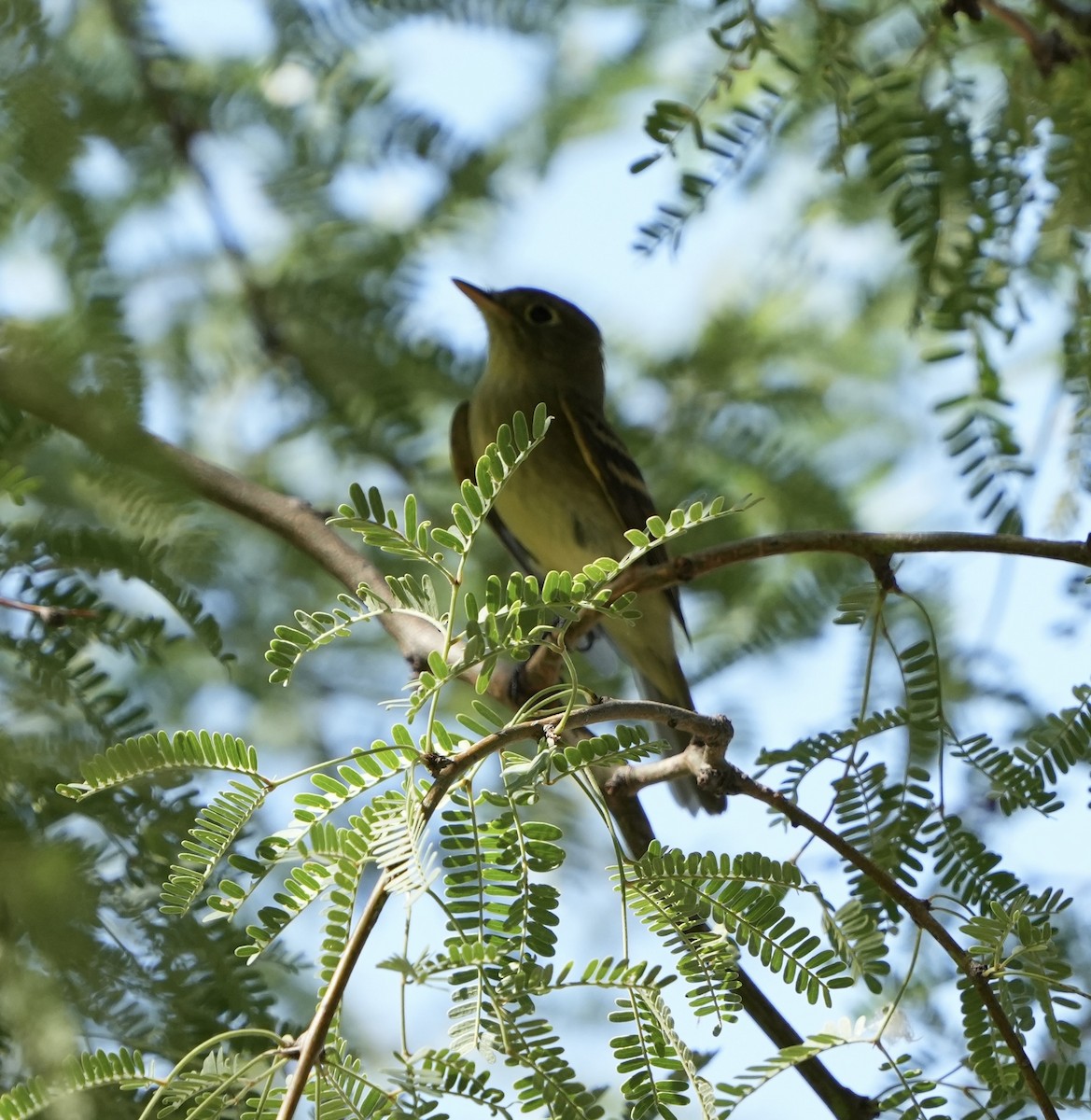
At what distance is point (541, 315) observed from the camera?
5363 mm

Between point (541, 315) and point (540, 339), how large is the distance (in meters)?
0.14

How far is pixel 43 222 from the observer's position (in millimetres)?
3174

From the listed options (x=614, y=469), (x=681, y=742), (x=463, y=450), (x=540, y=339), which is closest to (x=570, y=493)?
(x=614, y=469)

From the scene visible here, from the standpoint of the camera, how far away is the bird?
4.55m

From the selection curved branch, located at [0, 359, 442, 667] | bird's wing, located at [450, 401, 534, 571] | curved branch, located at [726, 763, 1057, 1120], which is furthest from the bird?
curved branch, located at [726, 763, 1057, 1120]

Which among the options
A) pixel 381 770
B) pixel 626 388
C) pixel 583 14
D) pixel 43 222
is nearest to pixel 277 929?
pixel 381 770

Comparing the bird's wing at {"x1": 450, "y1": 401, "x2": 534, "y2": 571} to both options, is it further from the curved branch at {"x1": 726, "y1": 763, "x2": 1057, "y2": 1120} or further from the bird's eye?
the curved branch at {"x1": 726, "y1": 763, "x2": 1057, "y2": 1120}

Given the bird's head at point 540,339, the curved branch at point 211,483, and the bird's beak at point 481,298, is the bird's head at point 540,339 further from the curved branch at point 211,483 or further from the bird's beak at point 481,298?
the curved branch at point 211,483

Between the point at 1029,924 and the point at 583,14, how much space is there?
402cm

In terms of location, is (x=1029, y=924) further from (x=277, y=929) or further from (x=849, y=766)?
(x=277, y=929)

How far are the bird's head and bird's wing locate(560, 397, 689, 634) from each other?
1.57 ft

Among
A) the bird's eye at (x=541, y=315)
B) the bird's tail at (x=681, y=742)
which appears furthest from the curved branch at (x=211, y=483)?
the bird's eye at (x=541, y=315)

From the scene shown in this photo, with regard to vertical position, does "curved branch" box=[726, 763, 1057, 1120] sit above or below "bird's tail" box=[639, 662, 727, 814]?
below

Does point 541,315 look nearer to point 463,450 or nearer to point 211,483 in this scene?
point 463,450
